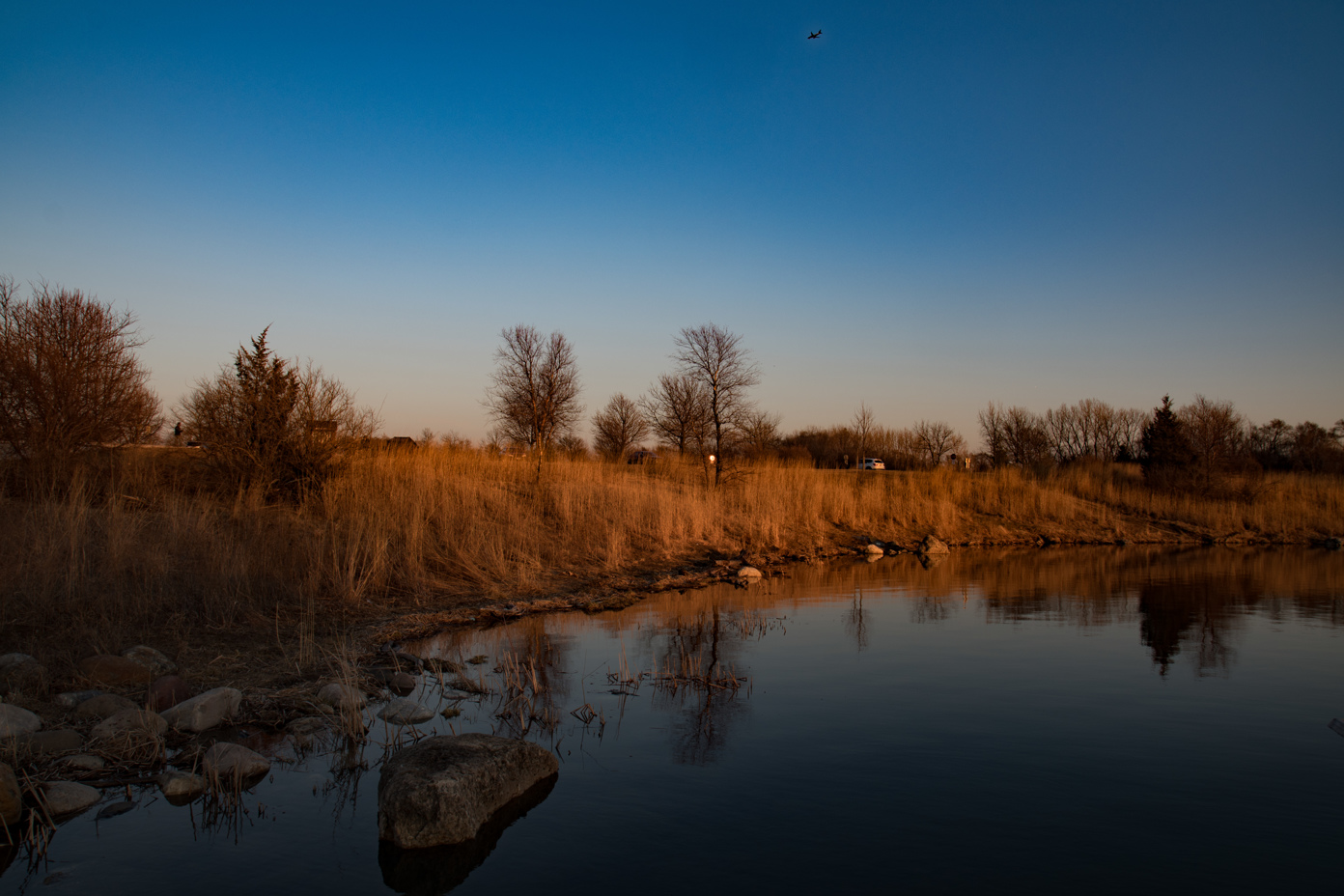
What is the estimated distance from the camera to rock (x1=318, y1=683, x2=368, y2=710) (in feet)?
18.7

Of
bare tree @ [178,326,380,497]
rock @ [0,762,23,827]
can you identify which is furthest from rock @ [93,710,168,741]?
bare tree @ [178,326,380,497]

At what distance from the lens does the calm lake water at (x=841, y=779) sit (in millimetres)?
3746

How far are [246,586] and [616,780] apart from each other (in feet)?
20.6

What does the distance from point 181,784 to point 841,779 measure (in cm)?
402

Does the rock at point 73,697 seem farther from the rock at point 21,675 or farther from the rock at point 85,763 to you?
the rock at point 85,763

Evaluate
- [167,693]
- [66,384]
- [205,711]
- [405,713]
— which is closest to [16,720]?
[167,693]

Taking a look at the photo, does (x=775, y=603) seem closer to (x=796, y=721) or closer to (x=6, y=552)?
(x=796, y=721)

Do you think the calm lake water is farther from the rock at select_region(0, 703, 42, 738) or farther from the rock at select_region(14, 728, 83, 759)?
the rock at select_region(0, 703, 42, 738)

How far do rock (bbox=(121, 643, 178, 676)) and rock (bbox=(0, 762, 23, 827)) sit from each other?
7.49 ft

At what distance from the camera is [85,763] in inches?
183

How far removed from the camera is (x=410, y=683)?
22.1 ft

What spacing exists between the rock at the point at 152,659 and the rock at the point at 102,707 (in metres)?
0.93

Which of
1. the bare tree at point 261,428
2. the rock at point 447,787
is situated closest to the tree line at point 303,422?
the bare tree at point 261,428

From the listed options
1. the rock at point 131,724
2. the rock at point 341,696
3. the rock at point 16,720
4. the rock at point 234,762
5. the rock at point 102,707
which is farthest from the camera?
the rock at point 341,696
